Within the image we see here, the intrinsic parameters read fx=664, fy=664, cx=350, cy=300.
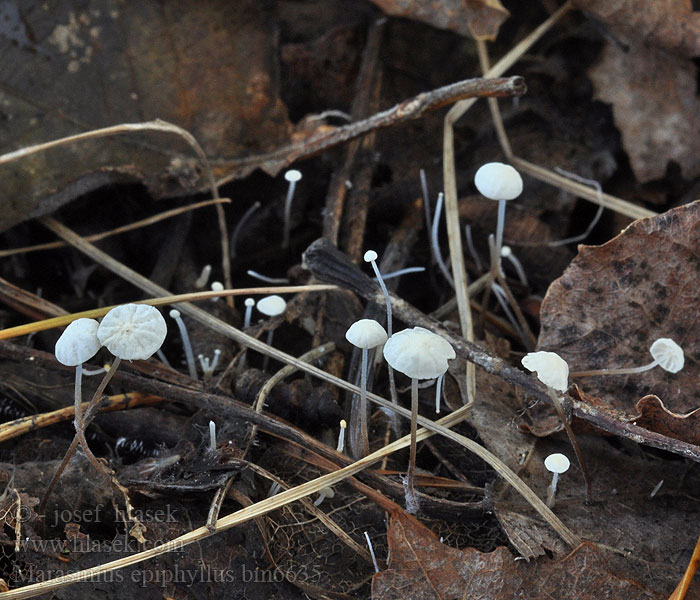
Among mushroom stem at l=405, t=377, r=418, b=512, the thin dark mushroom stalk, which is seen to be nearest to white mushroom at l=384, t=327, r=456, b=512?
mushroom stem at l=405, t=377, r=418, b=512

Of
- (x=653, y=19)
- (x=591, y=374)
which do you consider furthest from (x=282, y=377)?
(x=653, y=19)

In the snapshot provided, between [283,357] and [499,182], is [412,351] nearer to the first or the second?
[283,357]

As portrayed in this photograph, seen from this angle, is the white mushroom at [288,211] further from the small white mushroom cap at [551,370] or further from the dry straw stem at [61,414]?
the small white mushroom cap at [551,370]

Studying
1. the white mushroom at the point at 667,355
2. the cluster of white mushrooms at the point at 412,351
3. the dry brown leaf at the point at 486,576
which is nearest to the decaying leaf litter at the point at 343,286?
the dry brown leaf at the point at 486,576

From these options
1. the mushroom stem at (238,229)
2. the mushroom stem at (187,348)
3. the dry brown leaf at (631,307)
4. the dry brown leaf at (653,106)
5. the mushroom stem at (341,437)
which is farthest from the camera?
the dry brown leaf at (653,106)

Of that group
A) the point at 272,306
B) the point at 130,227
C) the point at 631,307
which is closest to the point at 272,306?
the point at 272,306

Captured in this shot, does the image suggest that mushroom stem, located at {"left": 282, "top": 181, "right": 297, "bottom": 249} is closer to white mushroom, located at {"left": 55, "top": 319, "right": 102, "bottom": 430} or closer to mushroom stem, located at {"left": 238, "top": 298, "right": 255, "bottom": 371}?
mushroom stem, located at {"left": 238, "top": 298, "right": 255, "bottom": 371}
